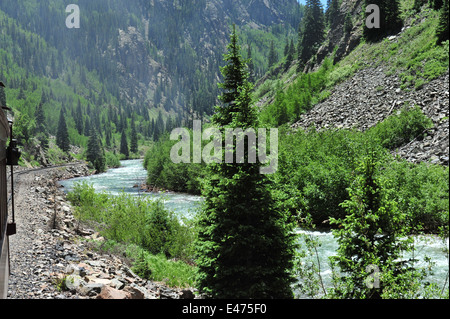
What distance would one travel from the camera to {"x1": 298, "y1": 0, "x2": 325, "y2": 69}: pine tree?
7888 centimetres

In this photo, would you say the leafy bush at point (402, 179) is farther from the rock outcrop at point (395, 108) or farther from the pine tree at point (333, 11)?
the pine tree at point (333, 11)

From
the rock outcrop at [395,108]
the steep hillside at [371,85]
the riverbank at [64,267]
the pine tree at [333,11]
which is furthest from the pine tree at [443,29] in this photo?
the pine tree at [333,11]

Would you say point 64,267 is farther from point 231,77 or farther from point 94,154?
point 94,154

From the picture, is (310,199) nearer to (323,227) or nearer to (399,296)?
(323,227)

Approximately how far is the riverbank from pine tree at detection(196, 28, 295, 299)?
97.9 inches

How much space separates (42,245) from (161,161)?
3859 cm

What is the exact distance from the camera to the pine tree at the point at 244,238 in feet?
23.5

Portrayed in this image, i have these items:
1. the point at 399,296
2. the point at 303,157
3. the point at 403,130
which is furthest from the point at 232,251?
the point at 303,157

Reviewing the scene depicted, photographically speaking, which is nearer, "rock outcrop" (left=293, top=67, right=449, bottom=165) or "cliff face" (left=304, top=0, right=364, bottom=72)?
"rock outcrop" (left=293, top=67, right=449, bottom=165)

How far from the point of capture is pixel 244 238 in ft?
23.3

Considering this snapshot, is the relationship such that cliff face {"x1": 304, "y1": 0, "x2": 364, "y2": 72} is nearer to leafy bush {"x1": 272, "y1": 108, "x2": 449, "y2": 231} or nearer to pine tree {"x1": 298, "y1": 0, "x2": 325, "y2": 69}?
pine tree {"x1": 298, "y1": 0, "x2": 325, "y2": 69}

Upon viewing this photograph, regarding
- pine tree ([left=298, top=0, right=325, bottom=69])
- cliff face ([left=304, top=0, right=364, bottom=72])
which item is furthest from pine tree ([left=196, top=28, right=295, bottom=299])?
pine tree ([left=298, top=0, right=325, bottom=69])

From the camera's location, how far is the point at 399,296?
16.9 ft

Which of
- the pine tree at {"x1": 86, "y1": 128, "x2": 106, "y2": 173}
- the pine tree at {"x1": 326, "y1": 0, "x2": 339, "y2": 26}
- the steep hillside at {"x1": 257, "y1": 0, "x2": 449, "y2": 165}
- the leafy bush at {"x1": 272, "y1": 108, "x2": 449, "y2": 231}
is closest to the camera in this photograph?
the leafy bush at {"x1": 272, "y1": 108, "x2": 449, "y2": 231}
